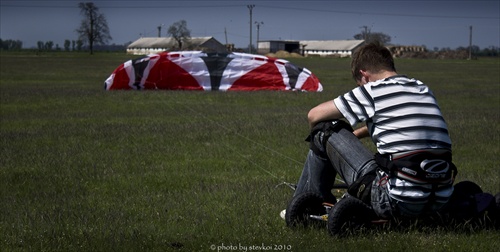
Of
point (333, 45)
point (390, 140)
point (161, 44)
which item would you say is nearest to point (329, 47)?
point (333, 45)

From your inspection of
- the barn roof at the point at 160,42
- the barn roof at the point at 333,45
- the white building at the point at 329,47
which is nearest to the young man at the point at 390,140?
the barn roof at the point at 160,42

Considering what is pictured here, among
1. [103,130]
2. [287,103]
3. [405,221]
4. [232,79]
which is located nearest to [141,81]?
[232,79]

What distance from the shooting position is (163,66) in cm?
2556

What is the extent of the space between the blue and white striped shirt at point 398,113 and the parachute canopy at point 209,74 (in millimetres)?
19969

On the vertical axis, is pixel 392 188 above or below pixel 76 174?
above

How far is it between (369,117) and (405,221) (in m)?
0.89

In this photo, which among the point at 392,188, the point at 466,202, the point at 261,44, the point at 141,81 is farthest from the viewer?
the point at 261,44

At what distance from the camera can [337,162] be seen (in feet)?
18.6

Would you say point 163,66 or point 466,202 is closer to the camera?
point 466,202

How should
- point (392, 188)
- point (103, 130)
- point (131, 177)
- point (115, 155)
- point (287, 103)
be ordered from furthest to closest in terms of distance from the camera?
point (287, 103), point (103, 130), point (115, 155), point (131, 177), point (392, 188)

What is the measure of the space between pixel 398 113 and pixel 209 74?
20.4m

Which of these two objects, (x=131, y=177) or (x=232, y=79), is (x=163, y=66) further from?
(x=131, y=177)

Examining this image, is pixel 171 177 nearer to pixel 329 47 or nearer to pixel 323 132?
pixel 323 132

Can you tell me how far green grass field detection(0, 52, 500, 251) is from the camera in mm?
5539
